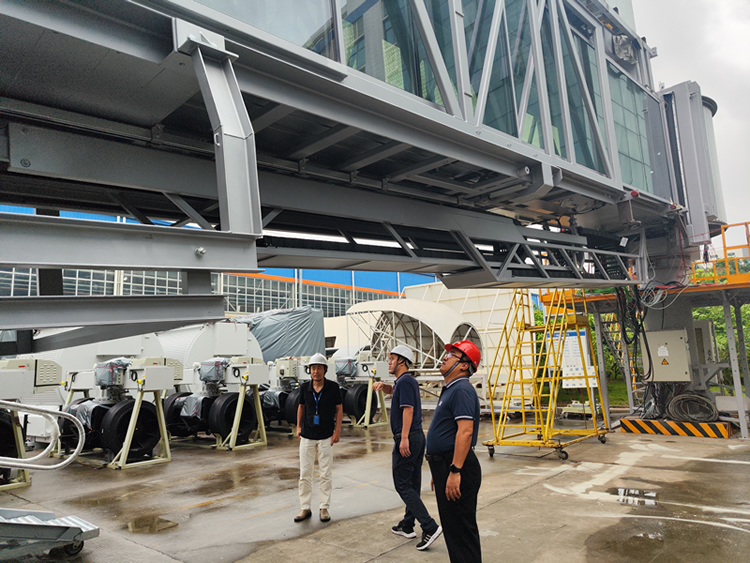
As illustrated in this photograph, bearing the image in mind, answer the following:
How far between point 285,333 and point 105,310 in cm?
1672

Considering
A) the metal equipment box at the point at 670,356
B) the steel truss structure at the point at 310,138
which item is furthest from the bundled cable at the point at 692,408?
the steel truss structure at the point at 310,138

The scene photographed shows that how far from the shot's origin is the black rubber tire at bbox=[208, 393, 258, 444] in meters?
11.0

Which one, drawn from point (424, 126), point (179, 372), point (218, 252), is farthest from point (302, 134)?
point (179, 372)

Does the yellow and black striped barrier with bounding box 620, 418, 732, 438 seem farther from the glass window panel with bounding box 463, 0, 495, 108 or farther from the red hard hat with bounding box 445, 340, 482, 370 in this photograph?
the red hard hat with bounding box 445, 340, 482, 370

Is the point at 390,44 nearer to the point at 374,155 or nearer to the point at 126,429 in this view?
the point at 374,155

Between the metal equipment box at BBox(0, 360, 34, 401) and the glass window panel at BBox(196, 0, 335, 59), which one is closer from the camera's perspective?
the glass window panel at BBox(196, 0, 335, 59)

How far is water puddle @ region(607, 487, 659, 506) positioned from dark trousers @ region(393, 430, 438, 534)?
2.69 meters

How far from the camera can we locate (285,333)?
19.2 meters

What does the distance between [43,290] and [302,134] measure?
2.70m

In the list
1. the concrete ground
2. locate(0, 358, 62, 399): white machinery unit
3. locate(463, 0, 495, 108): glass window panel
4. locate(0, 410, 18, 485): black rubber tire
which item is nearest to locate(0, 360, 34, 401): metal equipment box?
locate(0, 358, 62, 399): white machinery unit

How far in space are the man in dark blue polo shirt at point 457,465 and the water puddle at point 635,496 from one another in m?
3.20

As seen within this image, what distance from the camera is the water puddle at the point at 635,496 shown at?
230 inches

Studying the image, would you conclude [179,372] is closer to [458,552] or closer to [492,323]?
[458,552]

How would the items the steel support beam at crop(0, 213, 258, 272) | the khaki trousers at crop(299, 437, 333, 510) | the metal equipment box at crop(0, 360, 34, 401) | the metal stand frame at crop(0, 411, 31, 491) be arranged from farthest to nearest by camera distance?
the metal equipment box at crop(0, 360, 34, 401)
the metal stand frame at crop(0, 411, 31, 491)
the khaki trousers at crop(299, 437, 333, 510)
the steel support beam at crop(0, 213, 258, 272)
